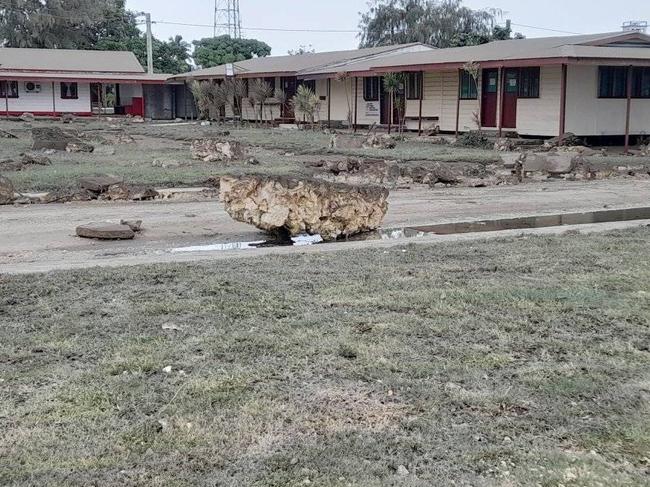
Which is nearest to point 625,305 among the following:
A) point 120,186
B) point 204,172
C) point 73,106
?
point 120,186

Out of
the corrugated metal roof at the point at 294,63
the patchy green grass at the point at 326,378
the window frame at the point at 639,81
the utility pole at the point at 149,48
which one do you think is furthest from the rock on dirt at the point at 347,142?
the utility pole at the point at 149,48

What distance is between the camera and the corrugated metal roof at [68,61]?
155 ft

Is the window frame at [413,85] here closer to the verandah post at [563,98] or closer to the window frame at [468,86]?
the window frame at [468,86]

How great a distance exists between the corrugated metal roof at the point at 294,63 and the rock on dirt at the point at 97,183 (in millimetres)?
25343

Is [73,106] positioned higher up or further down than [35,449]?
higher up

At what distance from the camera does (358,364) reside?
5.11 m

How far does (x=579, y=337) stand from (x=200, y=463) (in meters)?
3.16

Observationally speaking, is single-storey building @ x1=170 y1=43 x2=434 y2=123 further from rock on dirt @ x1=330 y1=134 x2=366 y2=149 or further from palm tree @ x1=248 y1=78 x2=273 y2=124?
rock on dirt @ x1=330 y1=134 x2=366 y2=149

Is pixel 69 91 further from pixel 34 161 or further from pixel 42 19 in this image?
pixel 34 161

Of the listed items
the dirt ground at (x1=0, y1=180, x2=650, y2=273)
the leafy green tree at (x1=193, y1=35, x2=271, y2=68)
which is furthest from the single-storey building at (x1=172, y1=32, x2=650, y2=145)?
the leafy green tree at (x1=193, y1=35, x2=271, y2=68)

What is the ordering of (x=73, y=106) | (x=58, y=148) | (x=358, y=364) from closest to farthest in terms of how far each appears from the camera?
(x=358, y=364) → (x=58, y=148) → (x=73, y=106)

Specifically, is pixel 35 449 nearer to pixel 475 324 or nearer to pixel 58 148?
pixel 475 324

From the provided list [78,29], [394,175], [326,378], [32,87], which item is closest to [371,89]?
[394,175]

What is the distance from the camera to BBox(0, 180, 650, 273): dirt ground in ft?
31.8
